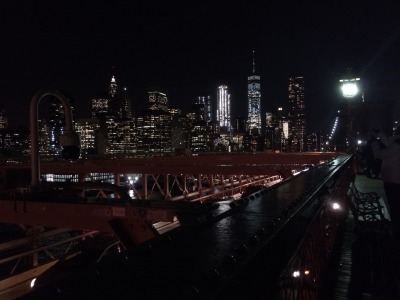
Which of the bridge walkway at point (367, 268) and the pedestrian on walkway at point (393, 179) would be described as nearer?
the bridge walkway at point (367, 268)

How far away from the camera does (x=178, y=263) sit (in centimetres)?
195

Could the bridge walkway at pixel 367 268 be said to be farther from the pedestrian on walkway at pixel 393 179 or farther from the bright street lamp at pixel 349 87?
the bright street lamp at pixel 349 87

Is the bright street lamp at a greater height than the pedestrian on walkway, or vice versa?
the bright street lamp

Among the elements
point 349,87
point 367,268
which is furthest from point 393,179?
point 349,87

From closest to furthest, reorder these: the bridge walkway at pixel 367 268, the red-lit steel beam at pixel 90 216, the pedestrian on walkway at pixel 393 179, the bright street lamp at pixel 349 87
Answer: the red-lit steel beam at pixel 90 216
the bridge walkway at pixel 367 268
the pedestrian on walkway at pixel 393 179
the bright street lamp at pixel 349 87

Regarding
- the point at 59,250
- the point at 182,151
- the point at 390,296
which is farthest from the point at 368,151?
the point at 59,250

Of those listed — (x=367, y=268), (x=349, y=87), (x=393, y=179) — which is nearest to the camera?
(x=367, y=268)

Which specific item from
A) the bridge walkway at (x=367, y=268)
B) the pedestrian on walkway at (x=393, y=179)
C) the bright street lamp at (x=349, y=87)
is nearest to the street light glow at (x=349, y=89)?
the bright street lamp at (x=349, y=87)

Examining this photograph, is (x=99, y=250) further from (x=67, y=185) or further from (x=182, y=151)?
(x=182, y=151)

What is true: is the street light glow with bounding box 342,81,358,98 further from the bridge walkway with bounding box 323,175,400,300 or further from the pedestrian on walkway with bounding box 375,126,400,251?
the pedestrian on walkway with bounding box 375,126,400,251

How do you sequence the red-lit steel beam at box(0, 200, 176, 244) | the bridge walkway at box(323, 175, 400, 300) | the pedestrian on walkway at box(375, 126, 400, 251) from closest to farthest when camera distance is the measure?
the red-lit steel beam at box(0, 200, 176, 244) < the bridge walkway at box(323, 175, 400, 300) < the pedestrian on walkway at box(375, 126, 400, 251)

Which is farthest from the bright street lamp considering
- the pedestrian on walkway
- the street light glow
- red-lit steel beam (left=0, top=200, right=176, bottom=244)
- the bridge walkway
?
red-lit steel beam (left=0, top=200, right=176, bottom=244)

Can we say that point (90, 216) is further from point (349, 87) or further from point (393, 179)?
point (349, 87)

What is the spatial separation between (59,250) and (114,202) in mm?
46411
